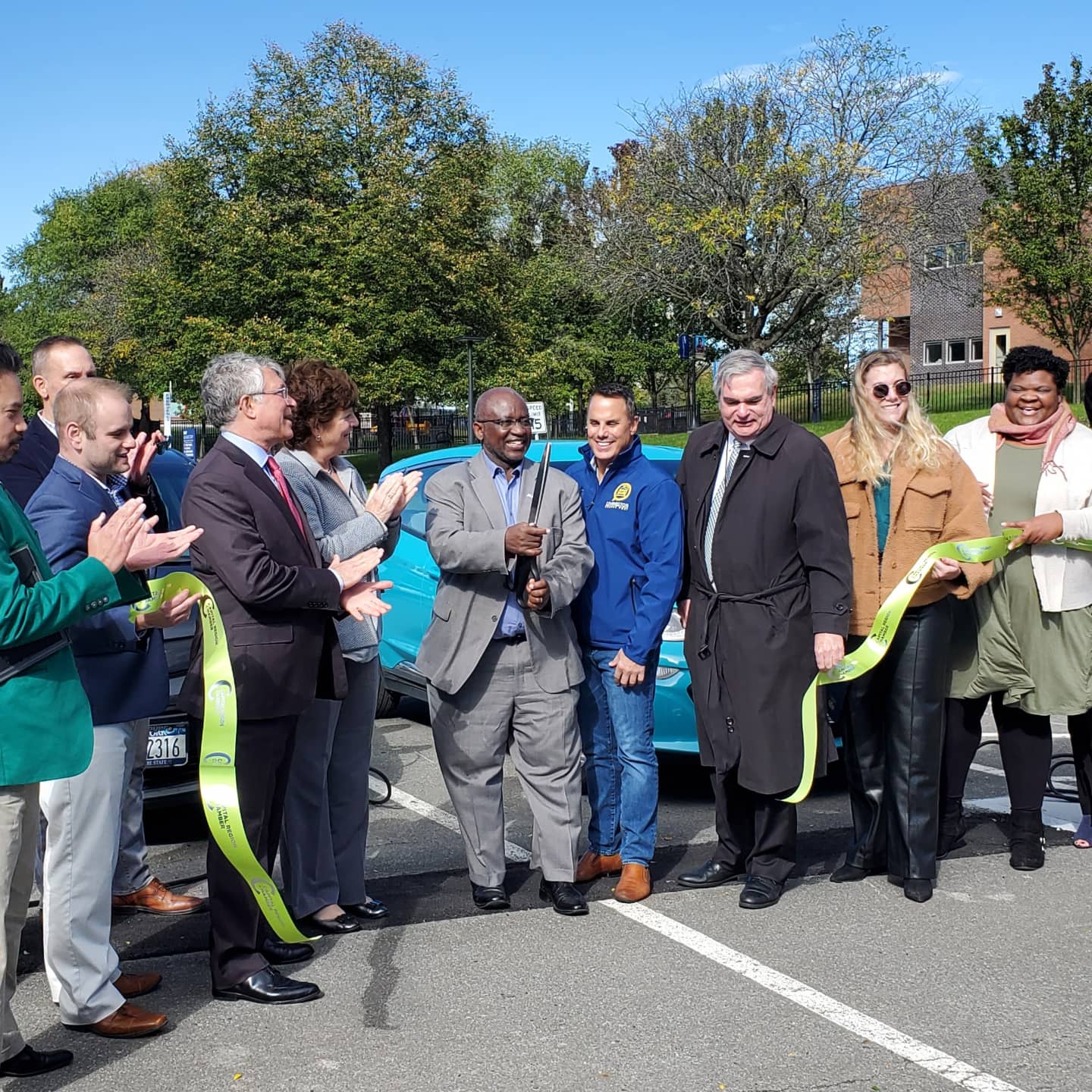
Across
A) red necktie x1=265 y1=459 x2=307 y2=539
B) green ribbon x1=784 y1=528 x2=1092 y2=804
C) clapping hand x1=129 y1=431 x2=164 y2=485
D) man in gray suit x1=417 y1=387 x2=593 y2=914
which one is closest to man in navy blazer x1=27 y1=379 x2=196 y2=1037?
red necktie x1=265 y1=459 x2=307 y2=539

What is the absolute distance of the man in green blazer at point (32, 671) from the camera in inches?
131

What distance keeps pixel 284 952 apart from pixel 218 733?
0.96m

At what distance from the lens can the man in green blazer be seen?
333 centimetres

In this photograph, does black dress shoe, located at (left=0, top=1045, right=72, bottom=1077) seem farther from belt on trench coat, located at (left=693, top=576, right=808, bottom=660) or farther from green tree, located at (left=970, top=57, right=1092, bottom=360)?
green tree, located at (left=970, top=57, right=1092, bottom=360)

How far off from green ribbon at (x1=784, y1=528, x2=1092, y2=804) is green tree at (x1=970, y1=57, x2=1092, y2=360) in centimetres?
2329

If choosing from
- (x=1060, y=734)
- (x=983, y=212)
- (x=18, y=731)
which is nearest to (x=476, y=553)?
(x=18, y=731)

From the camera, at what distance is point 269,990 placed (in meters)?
4.11

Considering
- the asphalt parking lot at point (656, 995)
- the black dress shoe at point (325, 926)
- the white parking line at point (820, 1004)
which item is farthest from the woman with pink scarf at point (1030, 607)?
the black dress shoe at point (325, 926)

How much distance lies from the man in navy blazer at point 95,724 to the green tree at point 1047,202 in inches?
999

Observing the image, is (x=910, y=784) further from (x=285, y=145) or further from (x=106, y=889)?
(x=285, y=145)

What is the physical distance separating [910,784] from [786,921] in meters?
0.79

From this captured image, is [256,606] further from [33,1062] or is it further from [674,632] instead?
[674,632]

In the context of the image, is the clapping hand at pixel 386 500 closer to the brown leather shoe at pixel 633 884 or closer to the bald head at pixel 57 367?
the bald head at pixel 57 367

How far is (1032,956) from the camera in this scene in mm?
4469
